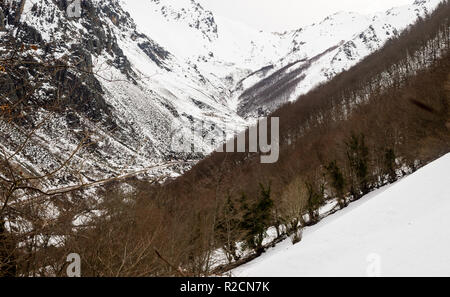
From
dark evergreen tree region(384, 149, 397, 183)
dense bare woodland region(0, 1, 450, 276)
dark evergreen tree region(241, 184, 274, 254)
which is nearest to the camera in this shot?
dense bare woodland region(0, 1, 450, 276)

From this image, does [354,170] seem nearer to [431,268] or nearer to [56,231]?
[431,268]

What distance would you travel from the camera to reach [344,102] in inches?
3917

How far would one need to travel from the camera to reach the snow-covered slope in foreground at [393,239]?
22.2ft

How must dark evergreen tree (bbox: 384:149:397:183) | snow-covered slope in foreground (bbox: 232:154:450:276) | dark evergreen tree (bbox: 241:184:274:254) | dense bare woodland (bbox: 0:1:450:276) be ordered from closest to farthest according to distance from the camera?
dense bare woodland (bbox: 0:1:450:276) → snow-covered slope in foreground (bbox: 232:154:450:276) → dark evergreen tree (bbox: 241:184:274:254) → dark evergreen tree (bbox: 384:149:397:183)

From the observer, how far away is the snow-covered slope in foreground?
6.78 meters

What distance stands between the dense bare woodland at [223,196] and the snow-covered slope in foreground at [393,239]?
277 cm

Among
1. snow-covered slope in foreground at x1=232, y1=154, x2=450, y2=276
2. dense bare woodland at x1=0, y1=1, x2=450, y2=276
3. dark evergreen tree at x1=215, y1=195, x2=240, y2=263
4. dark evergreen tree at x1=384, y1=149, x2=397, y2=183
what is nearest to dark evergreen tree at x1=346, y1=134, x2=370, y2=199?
dense bare woodland at x1=0, y1=1, x2=450, y2=276

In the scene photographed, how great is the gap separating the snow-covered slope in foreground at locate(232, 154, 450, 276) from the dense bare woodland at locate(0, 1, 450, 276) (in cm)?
277

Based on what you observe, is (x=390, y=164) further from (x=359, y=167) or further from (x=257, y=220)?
(x=257, y=220)

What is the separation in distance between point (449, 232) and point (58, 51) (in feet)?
28.8

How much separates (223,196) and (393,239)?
519cm

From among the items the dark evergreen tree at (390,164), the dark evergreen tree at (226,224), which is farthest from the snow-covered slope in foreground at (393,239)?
the dark evergreen tree at (390,164)

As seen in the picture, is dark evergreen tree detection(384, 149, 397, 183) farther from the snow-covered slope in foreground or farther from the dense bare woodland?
the snow-covered slope in foreground
